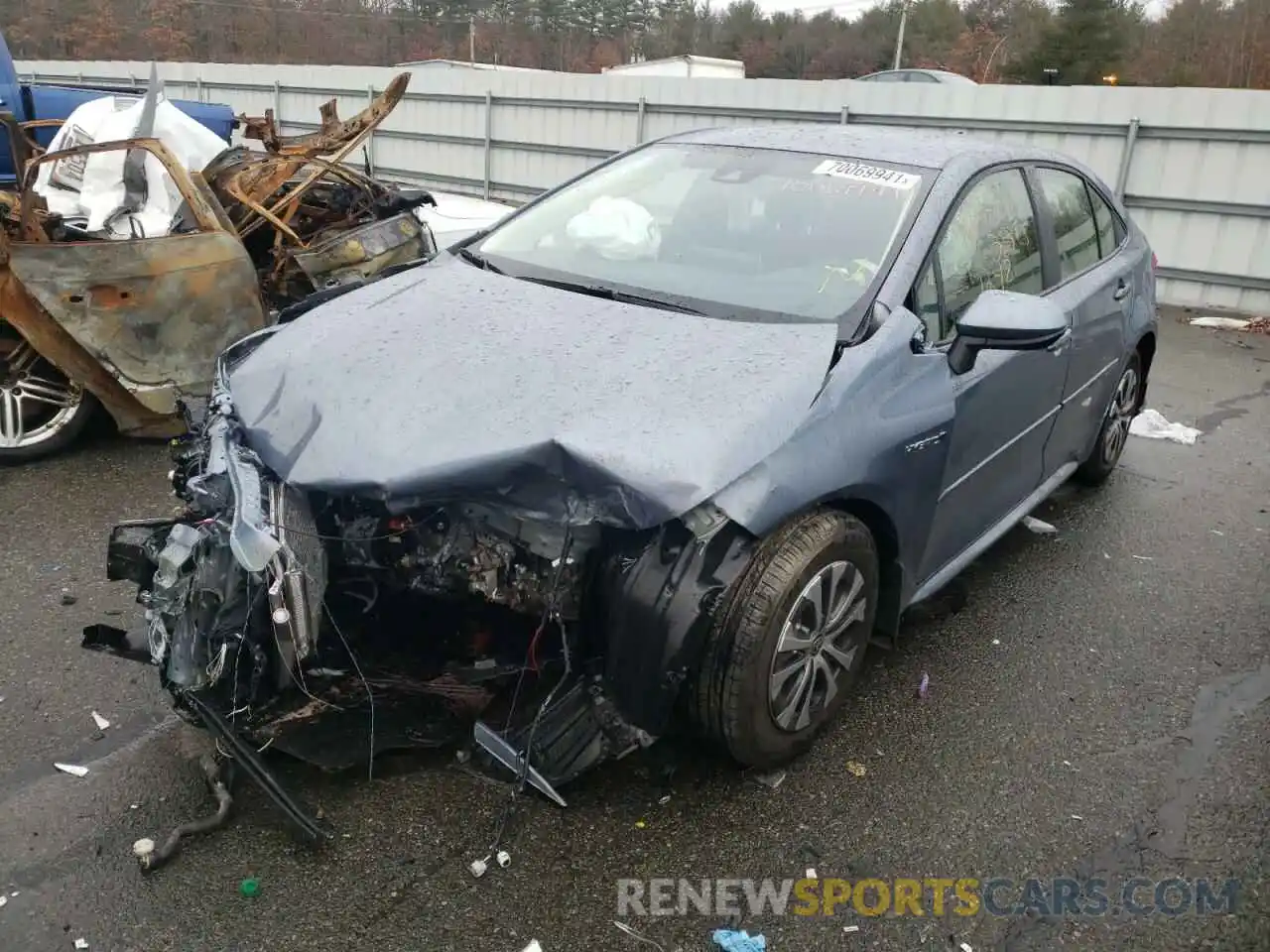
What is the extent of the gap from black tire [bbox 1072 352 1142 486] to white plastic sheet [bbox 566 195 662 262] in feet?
8.23

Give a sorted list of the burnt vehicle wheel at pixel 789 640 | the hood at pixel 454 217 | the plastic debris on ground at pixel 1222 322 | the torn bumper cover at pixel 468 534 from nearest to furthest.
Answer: the torn bumper cover at pixel 468 534 → the burnt vehicle wheel at pixel 789 640 → the hood at pixel 454 217 → the plastic debris on ground at pixel 1222 322

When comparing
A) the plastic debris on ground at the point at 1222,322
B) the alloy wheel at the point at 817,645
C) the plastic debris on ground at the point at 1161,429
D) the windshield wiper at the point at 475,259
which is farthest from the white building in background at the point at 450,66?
the alloy wheel at the point at 817,645

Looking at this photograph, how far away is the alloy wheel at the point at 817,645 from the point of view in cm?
254

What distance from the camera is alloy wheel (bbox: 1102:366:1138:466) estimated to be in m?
4.65

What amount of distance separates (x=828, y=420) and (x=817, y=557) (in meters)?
0.36

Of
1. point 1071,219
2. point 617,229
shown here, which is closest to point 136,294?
point 617,229

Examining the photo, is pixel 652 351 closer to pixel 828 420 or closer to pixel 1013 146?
pixel 828 420

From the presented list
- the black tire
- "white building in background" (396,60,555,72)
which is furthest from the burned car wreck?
"white building in background" (396,60,555,72)

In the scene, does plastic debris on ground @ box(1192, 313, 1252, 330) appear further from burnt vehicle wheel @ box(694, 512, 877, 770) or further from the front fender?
the front fender

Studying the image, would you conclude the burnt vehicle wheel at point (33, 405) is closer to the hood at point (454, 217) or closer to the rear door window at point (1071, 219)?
the hood at point (454, 217)

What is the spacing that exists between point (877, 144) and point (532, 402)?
185cm

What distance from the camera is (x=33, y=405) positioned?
15.6 feet

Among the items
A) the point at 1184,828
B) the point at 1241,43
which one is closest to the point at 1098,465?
the point at 1184,828

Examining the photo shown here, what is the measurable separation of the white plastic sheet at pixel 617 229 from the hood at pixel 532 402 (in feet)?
1.27
